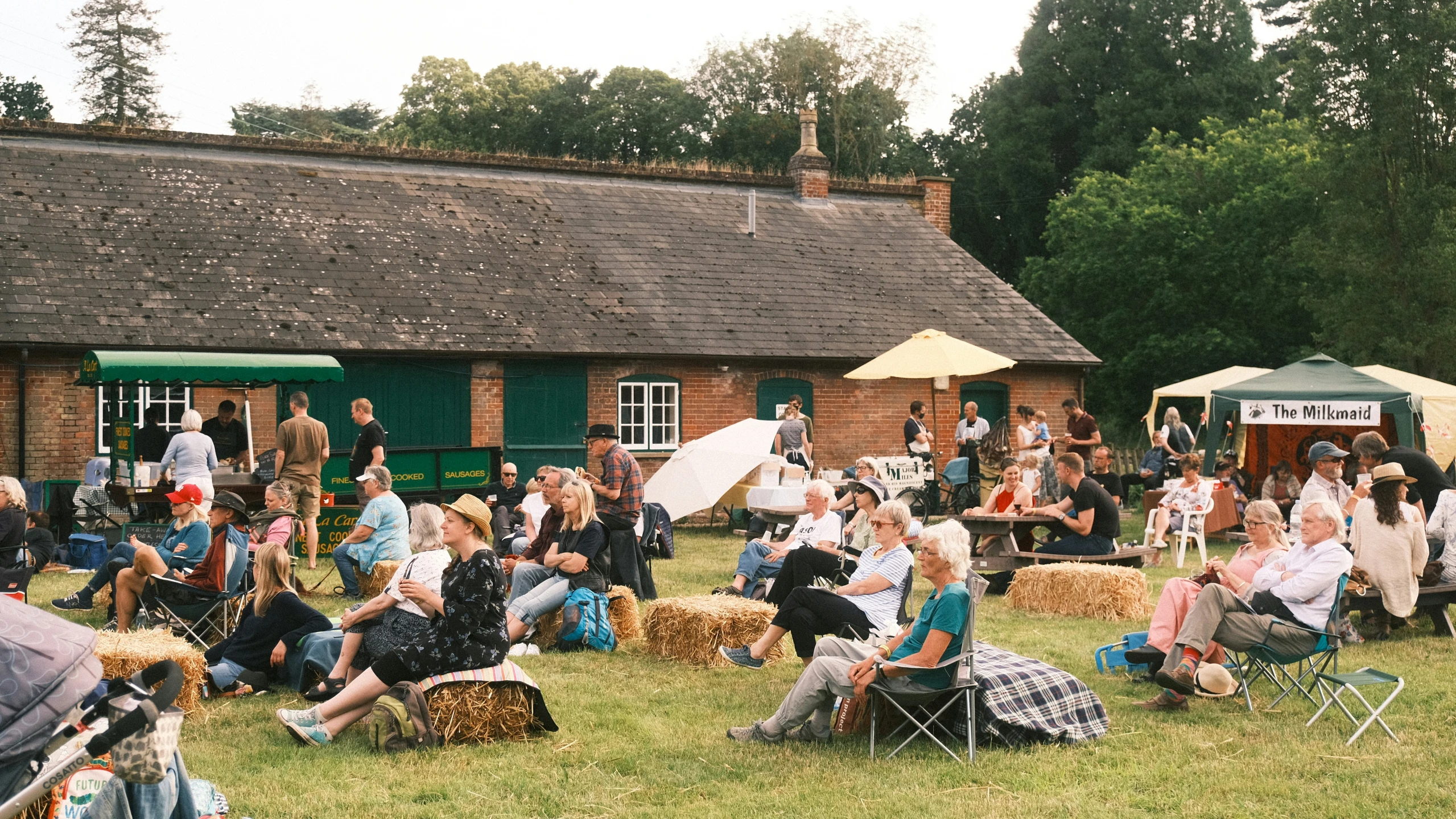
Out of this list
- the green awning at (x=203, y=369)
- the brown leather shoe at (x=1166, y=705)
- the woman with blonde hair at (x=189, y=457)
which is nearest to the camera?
the brown leather shoe at (x=1166, y=705)

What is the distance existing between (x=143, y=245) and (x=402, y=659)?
15.2m

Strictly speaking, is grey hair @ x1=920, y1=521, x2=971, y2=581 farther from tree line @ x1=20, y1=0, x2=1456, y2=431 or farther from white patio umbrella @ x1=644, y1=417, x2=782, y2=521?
tree line @ x1=20, y1=0, x2=1456, y2=431

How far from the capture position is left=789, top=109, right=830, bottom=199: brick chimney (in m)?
27.9

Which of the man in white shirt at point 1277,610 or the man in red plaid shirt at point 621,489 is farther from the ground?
the man in red plaid shirt at point 621,489

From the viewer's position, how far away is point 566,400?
2158 centimetres

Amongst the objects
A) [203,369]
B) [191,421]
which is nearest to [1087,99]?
[203,369]

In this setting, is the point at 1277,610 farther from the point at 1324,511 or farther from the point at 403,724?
the point at 403,724

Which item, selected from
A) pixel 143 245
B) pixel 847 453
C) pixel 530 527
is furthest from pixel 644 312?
pixel 530 527

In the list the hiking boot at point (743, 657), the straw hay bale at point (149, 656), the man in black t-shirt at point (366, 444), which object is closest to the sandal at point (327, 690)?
the straw hay bale at point (149, 656)

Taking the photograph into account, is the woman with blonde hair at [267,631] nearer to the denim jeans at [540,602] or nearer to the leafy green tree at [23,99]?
the denim jeans at [540,602]

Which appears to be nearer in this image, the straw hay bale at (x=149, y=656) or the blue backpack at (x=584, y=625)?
the straw hay bale at (x=149, y=656)

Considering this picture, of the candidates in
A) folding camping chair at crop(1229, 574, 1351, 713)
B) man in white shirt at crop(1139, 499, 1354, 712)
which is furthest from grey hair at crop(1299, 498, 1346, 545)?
folding camping chair at crop(1229, 574, 1351, 713)

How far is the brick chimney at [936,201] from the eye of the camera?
29.4m

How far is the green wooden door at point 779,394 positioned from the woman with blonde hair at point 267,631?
14797mm
